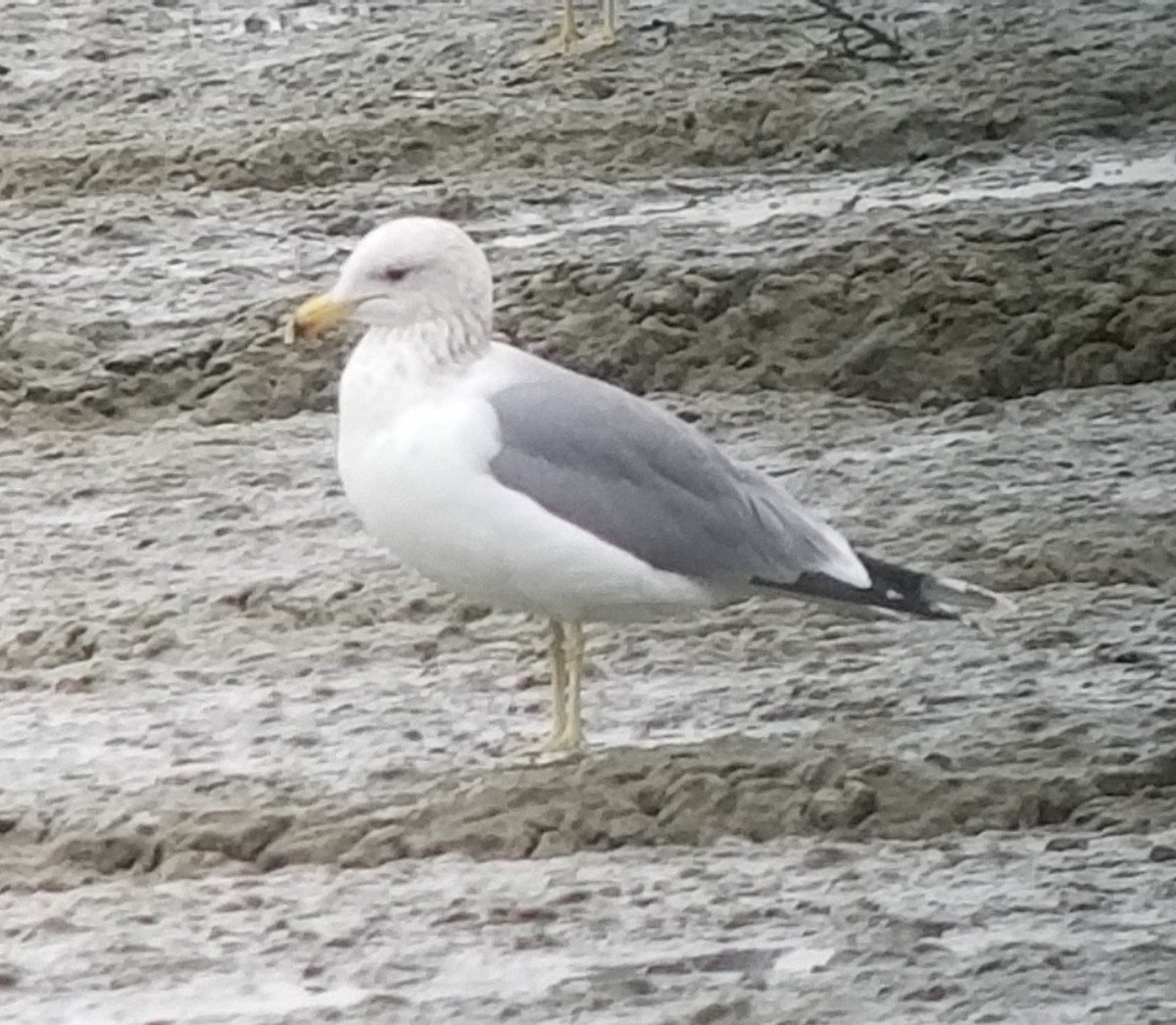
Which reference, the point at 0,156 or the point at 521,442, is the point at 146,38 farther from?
the point at 521,442

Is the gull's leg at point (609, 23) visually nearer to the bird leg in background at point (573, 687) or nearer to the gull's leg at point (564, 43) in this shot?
the gull's leg at point (564, 43)

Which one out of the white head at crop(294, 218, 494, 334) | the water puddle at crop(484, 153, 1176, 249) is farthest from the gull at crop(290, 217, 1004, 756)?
the water puddle at crop(484, 153, 1176, 249)

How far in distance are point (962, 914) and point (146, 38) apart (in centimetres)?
339

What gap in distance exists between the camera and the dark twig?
176 inches

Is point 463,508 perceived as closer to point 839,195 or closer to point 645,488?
point 645,488

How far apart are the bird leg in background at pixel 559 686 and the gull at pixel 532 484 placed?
42 millimetres

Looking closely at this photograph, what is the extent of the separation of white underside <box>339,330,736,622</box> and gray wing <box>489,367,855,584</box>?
2 centimetres

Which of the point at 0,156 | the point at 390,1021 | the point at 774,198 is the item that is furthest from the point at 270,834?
the point at 0,156

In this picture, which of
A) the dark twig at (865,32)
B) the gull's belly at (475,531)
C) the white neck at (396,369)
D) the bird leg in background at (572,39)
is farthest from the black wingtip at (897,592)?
the bird leg in background at (572,39)

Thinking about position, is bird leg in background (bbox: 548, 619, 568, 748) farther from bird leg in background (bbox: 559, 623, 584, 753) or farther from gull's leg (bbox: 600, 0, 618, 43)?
gull's leg (bbox: 600, 0, 618, 43)

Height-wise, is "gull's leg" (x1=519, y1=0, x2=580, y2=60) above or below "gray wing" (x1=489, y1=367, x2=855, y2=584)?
above

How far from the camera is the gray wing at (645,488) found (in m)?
2.15

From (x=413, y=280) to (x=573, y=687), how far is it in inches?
14.8

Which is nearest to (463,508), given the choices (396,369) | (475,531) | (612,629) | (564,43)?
(475,531)
